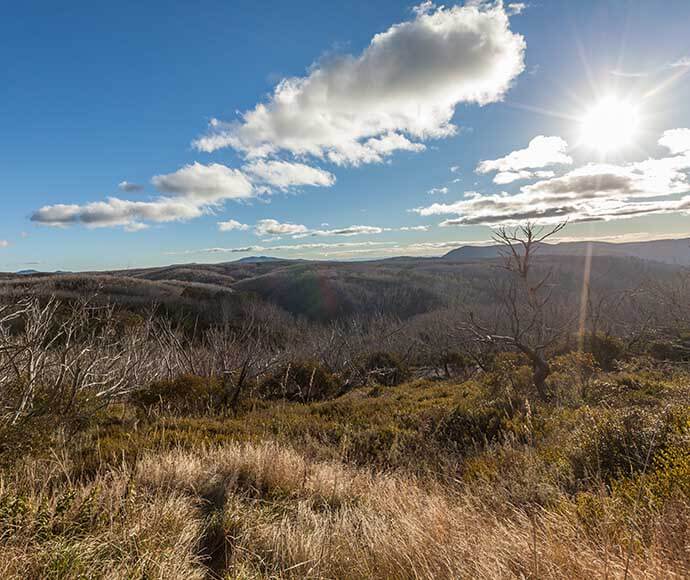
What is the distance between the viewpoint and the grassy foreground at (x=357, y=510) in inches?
94.2

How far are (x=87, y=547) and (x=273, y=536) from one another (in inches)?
53.4

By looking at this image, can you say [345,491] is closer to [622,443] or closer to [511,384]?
[622,443]

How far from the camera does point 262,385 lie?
14.7 m

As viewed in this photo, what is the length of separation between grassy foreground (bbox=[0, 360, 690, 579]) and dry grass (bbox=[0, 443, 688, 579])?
0.05ft

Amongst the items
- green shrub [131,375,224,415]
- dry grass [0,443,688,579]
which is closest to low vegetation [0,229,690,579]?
dry grass [0,443,688,579]

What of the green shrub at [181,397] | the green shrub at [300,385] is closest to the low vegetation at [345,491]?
the green shrub at [181,397]

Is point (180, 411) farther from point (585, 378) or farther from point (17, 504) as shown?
point (585, 378)

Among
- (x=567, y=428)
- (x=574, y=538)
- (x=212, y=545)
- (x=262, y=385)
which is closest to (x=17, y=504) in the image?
(x=212, y=545)

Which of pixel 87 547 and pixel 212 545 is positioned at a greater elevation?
pixel 87 547

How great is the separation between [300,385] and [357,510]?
11802mm

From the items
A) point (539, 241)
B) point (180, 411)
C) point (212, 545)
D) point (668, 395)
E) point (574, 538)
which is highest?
point (539, 241)

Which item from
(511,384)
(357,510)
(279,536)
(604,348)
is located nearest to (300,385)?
(511,384)

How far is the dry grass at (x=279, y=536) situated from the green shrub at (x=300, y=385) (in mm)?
10026

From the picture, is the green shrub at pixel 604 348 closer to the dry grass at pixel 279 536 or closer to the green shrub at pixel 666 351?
the green shrub at pixel 666 351
